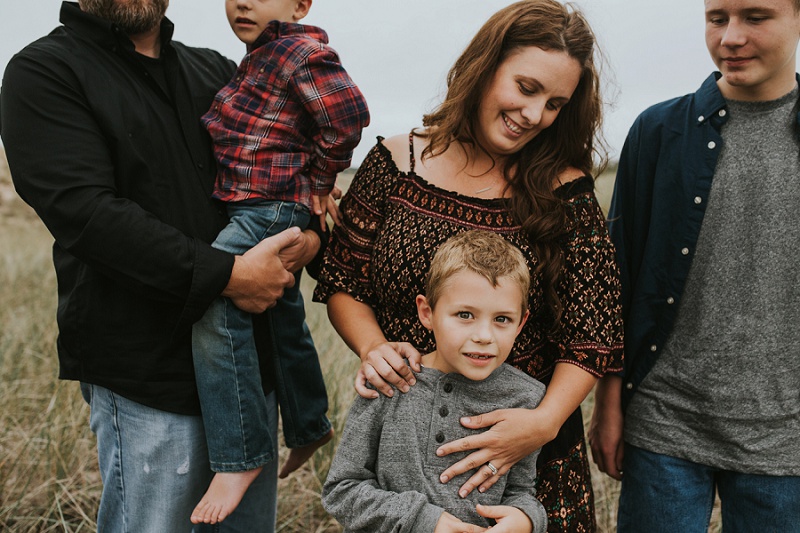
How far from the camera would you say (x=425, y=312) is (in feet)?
6.26

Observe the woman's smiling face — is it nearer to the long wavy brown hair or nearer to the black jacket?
the long wavy brown hair

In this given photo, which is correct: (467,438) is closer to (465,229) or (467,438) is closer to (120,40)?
(465,229)

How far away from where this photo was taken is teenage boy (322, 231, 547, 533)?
1.77 m

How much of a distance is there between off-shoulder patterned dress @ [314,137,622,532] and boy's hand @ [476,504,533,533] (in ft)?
0.97

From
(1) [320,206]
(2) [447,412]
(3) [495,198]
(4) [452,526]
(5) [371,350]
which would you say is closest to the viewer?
(4) [452,526]

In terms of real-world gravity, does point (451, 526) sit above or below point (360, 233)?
below

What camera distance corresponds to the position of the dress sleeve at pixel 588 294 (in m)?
2.03

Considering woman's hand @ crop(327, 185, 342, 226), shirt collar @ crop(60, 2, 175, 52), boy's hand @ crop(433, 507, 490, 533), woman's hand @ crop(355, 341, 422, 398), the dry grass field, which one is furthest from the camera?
the dry grass field

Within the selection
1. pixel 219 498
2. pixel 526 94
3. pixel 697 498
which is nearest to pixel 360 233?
pixel 526 94

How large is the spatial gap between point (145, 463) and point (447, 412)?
0.89m

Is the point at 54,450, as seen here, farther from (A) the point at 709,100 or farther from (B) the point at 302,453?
(A) the point at 709,100

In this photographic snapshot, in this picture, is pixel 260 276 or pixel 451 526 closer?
pixel 451 526

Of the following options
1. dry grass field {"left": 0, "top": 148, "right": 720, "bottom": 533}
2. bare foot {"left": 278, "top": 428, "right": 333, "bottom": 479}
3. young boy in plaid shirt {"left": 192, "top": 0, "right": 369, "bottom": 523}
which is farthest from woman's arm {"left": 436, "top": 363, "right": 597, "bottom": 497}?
dry grass field {"left": 0, "top": 148, "right": 720, "bottom": 533}

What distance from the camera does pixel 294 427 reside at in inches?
98.9
